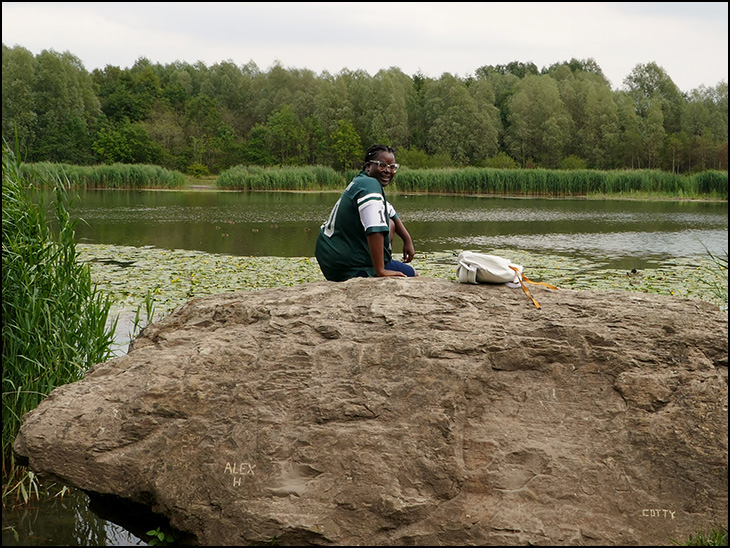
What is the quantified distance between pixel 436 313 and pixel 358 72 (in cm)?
6566

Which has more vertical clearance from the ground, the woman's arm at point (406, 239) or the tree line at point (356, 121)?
the tree line at point (356, 121)

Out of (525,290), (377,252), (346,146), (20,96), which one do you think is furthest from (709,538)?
(20,96)

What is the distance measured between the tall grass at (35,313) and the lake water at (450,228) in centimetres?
812

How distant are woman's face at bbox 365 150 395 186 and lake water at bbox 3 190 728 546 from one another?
6939 millimetres

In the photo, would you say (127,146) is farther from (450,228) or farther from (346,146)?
(450,228)

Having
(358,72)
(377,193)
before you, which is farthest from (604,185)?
(358,72)

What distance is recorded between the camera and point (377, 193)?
163 inches

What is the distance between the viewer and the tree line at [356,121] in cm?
5300

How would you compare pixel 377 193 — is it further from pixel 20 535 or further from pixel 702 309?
pixel 20 535

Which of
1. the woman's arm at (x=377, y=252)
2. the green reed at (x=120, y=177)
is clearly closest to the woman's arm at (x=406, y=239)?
Answer: the woman's arm at (x=377, y=252)

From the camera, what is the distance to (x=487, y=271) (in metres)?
3.51

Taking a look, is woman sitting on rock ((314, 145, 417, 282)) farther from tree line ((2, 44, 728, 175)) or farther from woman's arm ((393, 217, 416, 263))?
tree line ((2, 44, 728, 175))

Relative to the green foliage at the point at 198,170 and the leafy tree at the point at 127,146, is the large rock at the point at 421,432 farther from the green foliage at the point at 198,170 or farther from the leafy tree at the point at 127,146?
the green foliage at the point at 198,170

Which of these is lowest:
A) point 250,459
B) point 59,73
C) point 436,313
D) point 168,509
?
point 168,509
